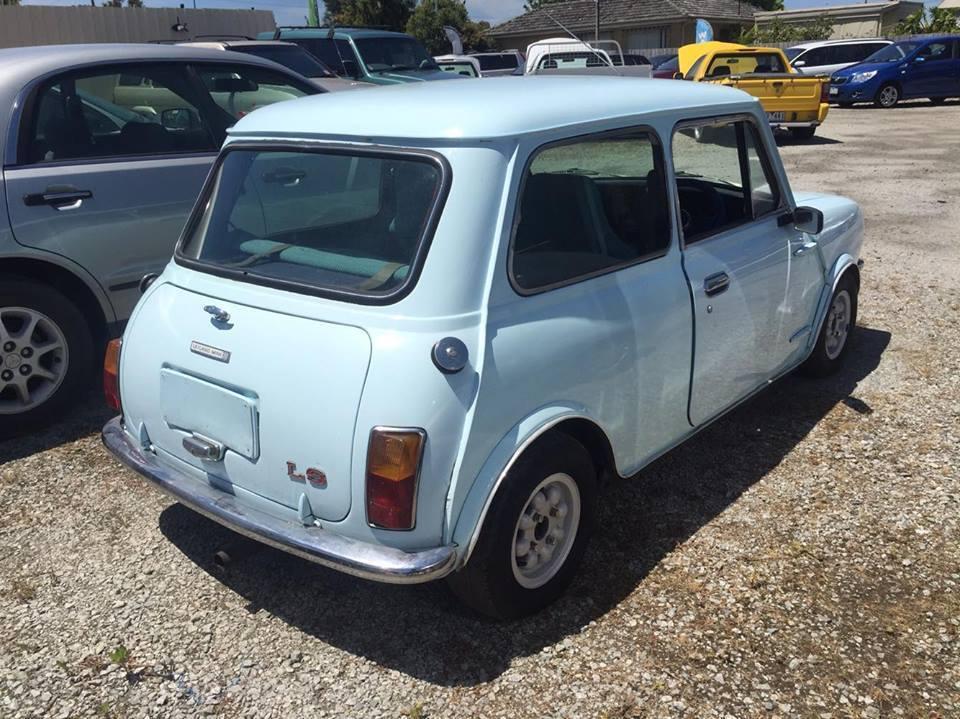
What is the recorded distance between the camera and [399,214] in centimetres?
289

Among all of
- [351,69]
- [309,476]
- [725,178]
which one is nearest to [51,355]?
[309,476]

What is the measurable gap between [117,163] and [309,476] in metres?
2.89

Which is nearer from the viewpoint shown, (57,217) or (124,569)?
(124,569)

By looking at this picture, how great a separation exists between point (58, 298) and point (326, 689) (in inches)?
109

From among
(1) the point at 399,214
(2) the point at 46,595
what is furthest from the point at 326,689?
(1) the point at 399,214

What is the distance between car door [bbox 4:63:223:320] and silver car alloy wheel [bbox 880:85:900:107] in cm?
2104

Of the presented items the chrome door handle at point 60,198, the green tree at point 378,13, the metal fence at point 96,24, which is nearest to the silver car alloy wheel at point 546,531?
the chrome door handle at point 60,198

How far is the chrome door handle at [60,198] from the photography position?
4.38 metres

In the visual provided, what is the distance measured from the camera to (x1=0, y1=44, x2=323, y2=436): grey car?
439 cm

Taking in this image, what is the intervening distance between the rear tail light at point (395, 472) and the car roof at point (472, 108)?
98 cm

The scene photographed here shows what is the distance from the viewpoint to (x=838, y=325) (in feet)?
16.8

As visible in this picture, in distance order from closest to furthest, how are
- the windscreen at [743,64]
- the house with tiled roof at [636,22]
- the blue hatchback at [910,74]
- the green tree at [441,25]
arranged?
1. the windscreen at [743,64]
2. the blue hatchback at [910,74]
3. the house with tiled roof at [636,22]
4. the green tree at [441,25]

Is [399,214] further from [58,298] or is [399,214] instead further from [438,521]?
[58,298]

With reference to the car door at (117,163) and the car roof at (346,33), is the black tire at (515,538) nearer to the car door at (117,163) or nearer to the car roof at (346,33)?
the car door at (117,163)
